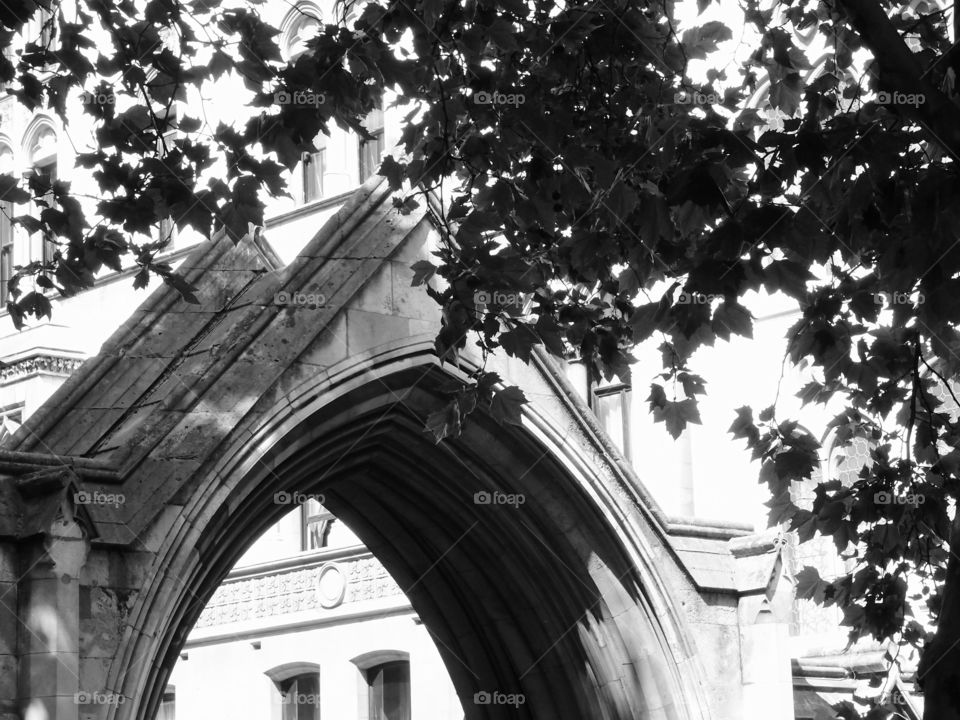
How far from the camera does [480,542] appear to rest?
12.5 metres

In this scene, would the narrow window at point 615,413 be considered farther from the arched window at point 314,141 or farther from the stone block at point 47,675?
the arched window at point 314,141

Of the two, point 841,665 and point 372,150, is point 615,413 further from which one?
point 372,150

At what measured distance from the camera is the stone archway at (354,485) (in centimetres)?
904

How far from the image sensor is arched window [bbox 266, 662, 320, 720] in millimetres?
21500

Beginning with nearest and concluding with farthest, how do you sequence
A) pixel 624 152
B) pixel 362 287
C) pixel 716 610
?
pixel 624 152 → pixel 362 287 → pixel 716 610

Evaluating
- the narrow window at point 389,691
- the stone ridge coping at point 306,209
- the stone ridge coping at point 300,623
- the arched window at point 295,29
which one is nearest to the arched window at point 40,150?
the stone ridge coping at point 306,209

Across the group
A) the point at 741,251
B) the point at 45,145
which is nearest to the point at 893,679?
the point at 741,251

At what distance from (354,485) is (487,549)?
1131 mm

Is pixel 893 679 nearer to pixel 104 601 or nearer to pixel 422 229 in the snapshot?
pixel 422 229

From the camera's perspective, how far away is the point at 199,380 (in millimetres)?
9750

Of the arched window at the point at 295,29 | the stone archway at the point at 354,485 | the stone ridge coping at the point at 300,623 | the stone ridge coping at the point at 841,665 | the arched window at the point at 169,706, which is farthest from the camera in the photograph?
the arched window at the point at 169,706

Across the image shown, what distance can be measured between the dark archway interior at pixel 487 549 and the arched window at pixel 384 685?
7.14 meters

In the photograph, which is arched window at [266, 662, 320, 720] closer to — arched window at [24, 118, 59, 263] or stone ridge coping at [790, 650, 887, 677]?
arched window at [24, 118, 59, 263]

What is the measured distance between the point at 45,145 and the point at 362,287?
1714 cm
